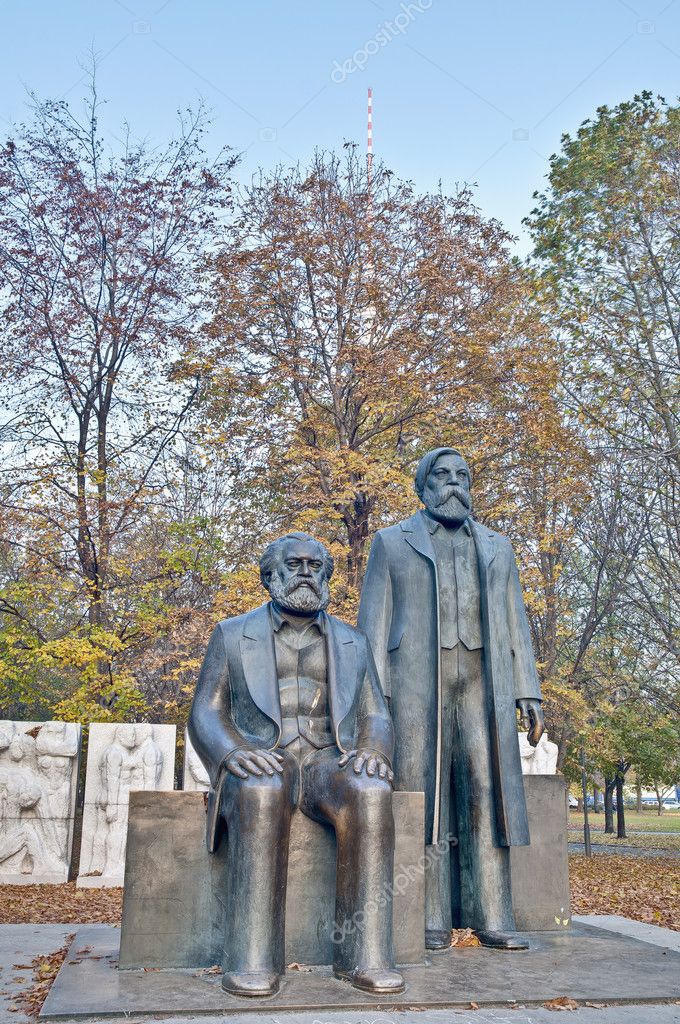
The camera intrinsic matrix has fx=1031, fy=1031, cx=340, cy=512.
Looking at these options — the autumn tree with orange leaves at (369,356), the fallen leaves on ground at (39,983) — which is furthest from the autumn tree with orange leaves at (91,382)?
the fallen leaves on ground at (39,983)

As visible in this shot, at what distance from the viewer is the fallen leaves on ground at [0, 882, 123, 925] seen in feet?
32.4

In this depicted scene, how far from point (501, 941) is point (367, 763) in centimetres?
124

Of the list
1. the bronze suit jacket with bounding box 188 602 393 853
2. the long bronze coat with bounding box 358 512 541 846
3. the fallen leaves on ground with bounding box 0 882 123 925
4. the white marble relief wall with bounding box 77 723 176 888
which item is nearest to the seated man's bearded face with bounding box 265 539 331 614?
the bronze suit jacket with bounding box 188 602 393 853

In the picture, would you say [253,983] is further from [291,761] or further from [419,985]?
[291,761]

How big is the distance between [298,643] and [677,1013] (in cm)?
209

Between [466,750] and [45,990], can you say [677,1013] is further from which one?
[45,990]

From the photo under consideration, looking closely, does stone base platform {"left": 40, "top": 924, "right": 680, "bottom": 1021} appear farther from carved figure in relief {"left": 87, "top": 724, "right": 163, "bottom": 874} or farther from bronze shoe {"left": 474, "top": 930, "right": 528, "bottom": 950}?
carved figure in relief {"left": 87, "top": 724, "right": 163, "bottom": 874}

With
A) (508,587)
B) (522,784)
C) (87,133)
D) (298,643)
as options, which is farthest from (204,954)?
(87,133)

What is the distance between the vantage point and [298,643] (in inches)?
184

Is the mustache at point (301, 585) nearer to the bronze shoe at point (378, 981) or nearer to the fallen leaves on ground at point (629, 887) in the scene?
the bronze shoe at point (378, 981)

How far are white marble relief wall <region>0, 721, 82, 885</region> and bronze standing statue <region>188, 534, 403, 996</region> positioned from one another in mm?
9961

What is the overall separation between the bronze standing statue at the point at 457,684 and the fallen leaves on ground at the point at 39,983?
5.58 feet

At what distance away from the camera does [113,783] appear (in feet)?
45.2

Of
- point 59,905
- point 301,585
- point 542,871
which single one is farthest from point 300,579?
point 59,905
